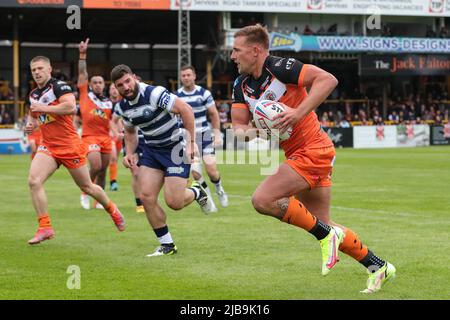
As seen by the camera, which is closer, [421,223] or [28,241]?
[28,241]

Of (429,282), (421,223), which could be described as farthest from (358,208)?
(429,282)

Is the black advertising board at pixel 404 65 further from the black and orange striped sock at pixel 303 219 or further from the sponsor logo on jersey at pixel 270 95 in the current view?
the black and orange striped sock at pixel 303 219

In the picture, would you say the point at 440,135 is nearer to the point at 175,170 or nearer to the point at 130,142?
the point at 130,142

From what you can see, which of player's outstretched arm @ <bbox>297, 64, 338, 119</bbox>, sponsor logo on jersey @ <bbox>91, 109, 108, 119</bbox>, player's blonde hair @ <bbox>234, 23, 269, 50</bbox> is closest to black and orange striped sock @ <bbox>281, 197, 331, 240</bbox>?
player's outstretched arm @ <bbox>297, 64, 338, 119</bbox>

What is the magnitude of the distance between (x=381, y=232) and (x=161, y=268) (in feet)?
12.8

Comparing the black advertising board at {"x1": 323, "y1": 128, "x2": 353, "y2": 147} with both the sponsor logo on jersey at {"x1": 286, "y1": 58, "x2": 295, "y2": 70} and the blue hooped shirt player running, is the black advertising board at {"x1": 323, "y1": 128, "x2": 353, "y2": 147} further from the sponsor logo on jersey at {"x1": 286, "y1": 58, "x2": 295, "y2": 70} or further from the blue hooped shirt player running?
the sponsor logo on jersey at {"x1": 286, "y1": 58, "x2": 295, "y2": 70}

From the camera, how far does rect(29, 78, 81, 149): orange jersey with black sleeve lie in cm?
1202

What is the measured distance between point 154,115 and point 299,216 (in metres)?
3.33

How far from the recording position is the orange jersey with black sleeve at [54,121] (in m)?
12.0

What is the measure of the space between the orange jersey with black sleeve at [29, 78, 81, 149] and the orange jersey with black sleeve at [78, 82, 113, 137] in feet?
16.8

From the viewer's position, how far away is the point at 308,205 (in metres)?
8.37

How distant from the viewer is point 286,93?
26.4 ft

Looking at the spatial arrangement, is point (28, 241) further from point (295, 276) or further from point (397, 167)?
point (397, 167)

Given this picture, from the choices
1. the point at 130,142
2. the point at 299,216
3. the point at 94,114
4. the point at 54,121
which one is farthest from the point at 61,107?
the point at 94,114
